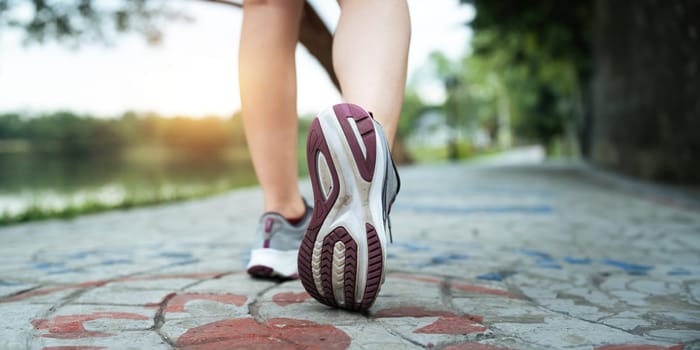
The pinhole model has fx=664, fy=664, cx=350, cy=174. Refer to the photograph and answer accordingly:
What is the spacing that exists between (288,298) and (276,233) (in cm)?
23

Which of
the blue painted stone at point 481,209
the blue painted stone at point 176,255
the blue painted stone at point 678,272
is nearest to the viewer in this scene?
the blue painted stone at point 678,272

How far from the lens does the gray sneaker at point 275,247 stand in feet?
5.79

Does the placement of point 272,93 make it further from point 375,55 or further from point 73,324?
point 73,324

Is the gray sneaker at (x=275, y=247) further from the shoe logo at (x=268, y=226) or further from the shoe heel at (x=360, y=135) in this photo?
the shoe heel at (x=360, y=135)

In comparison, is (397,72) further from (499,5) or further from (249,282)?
(499,5)

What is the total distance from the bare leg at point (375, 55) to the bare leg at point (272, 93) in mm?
221

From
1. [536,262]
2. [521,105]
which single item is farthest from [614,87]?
[521,105]

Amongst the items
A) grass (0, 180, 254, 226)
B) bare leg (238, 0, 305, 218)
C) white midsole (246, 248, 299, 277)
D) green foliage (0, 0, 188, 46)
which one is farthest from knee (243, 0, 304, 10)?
green foliage (0, 0, 188, 46)

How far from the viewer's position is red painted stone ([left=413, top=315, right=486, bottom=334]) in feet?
4.26

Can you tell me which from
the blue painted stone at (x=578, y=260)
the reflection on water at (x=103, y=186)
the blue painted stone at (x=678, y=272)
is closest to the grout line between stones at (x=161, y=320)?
the blue painted stone at (x=578, y=260)

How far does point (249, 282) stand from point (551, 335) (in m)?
0.84

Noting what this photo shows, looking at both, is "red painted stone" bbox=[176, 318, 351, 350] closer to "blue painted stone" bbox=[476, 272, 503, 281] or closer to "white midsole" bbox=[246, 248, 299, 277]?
"white midsole" bbox=[246, 248, 299, 277]

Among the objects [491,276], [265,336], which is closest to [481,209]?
[491,276]

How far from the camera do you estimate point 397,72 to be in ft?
4.77
